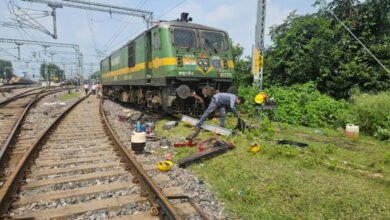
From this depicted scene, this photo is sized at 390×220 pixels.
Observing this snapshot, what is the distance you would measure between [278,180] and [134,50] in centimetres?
912

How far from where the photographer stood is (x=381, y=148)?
601cm

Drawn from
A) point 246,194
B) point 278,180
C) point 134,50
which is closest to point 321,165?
point 278,180

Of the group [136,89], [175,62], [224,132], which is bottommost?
[224,132]

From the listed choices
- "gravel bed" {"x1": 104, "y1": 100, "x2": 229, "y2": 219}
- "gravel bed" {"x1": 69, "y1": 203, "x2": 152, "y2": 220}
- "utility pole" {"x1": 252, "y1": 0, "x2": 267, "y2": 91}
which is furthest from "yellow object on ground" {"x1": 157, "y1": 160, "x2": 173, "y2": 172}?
"utility pole" {"x1": 252, "y1": 0, "x2": 267, "y2": 91}

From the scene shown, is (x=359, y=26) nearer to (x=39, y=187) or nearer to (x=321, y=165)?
(x=321, y=165)

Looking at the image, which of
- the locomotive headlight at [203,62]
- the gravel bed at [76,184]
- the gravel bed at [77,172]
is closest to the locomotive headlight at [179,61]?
the locomotive headlight at [203,62]

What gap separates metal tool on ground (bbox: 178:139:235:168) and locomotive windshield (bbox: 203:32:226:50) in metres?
4.64

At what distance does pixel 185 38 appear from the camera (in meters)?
8.89

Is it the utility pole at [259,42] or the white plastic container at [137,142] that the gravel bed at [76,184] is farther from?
the utility pole at [259,42]

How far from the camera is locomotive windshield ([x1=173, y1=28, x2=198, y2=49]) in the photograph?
868 cm

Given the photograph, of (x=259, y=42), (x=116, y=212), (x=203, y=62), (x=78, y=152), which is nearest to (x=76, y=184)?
(x=116, y=212)

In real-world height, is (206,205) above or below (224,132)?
below

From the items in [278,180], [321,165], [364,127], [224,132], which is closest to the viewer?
[278,180]

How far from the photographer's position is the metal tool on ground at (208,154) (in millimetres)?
4990
